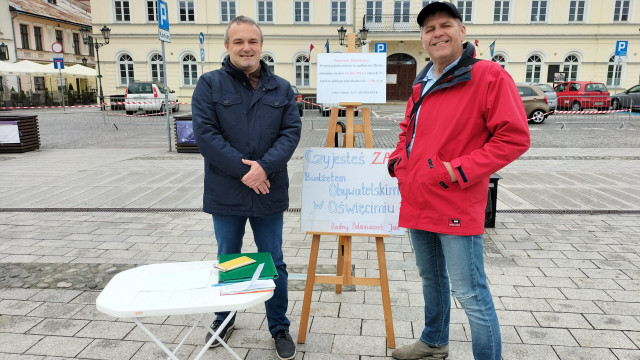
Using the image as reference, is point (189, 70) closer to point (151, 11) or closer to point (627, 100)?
point (151, 11)

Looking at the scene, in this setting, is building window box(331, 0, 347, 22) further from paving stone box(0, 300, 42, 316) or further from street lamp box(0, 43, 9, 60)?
paving stone box(0, 300, 42, 316)

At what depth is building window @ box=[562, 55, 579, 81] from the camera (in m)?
29.3

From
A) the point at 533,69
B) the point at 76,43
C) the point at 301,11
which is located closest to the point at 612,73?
the point at 533,69

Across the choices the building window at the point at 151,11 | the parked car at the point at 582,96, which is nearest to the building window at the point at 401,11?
the parked car at the point at 582,96

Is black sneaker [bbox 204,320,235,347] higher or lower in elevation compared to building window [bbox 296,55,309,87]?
lower

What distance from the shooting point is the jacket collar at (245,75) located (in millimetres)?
2652

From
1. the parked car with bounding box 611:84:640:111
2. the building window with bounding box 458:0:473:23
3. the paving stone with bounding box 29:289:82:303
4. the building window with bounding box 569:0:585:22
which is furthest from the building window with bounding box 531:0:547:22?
the paving stone with bounding box 29:289:82:303

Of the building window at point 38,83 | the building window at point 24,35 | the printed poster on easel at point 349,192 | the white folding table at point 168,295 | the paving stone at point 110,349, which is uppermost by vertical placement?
the building window at point 24,35

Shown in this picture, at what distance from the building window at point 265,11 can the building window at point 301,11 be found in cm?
156

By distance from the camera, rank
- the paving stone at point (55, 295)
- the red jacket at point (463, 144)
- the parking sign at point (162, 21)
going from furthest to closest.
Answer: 1. the parking sign at point (162, 21)
2. the paving stone at point (55, 295)
3. the red jacket at point (463, 144)

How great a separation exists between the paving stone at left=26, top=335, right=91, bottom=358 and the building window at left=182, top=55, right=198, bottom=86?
28845 millimetres

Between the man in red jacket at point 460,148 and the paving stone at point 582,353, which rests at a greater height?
the man in red jacket at point 460,148

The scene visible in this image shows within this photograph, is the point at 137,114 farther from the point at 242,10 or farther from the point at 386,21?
the point at 386,21

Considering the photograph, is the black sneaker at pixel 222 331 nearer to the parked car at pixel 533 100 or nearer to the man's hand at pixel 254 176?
the man's hand at pixel 254 176
